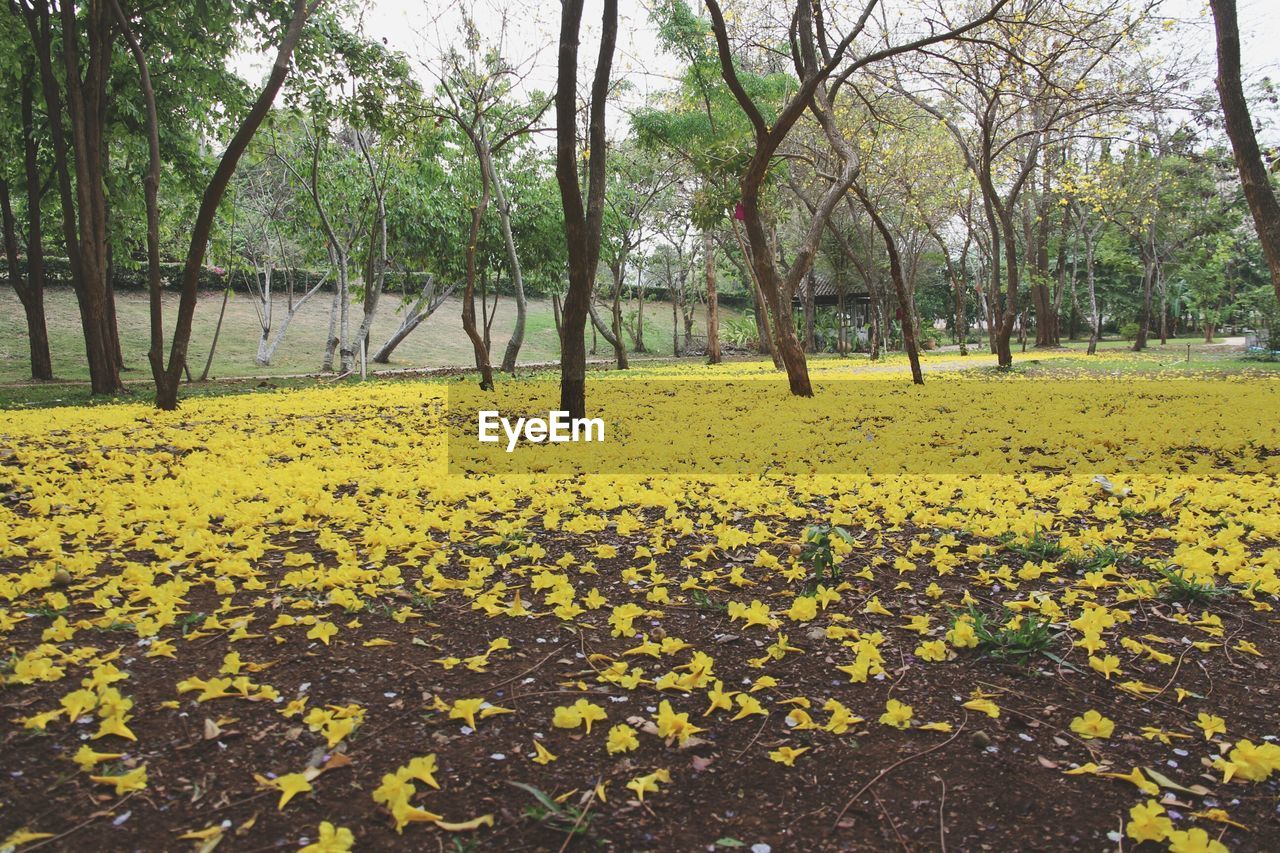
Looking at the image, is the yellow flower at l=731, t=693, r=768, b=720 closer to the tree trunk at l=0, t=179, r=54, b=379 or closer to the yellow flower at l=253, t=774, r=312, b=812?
the yellow flower at l=253, t=774, r=312, b=812

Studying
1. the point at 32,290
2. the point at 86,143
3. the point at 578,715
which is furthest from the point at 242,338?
the point at 578,715

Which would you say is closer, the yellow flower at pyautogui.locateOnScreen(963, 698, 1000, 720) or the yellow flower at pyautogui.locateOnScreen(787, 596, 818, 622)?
the yellow flower at pyautogui.locateOnScreen(963, 698, 1000, 720)

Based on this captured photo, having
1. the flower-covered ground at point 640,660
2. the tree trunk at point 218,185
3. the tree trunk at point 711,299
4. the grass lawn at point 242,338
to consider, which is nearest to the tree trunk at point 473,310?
the tree trunk at point 218,185

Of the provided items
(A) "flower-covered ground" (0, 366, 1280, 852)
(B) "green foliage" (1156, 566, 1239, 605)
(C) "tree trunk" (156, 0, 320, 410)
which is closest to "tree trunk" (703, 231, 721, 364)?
(C) "tree trunk" (156, 0, 320, 410)

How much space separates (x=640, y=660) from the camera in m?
2.46

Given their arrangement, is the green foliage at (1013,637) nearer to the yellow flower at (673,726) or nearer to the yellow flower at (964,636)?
the yellow flower at (964,636)

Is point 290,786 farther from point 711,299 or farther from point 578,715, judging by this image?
point 711,299

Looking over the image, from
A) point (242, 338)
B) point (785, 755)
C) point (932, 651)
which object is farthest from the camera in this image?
point (242, 338)

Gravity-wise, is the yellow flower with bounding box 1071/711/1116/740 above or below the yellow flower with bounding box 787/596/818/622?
below

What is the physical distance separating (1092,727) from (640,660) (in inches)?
49.7

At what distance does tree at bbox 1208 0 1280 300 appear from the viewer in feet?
18.9

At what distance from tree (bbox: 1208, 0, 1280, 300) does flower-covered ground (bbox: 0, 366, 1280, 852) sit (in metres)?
2.51

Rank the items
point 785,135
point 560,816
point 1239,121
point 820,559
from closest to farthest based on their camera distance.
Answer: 1. point 560,816
2. point 820,559
3. point 1239,121
4. point 785,135

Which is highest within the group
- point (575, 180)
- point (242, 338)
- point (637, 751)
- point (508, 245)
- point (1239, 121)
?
point (508, 245)
